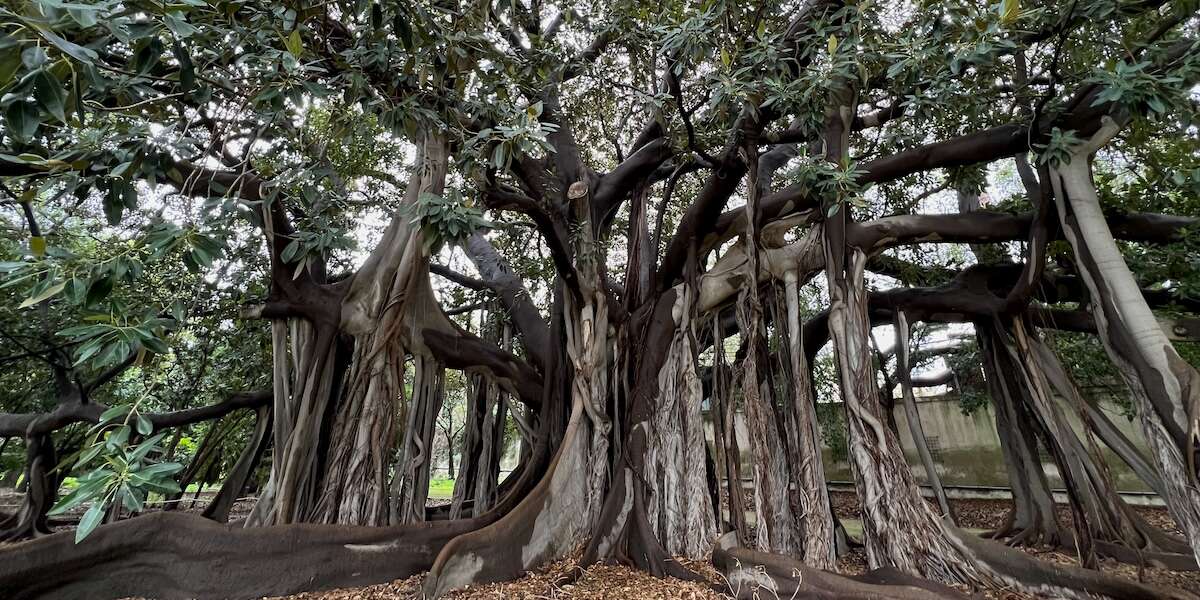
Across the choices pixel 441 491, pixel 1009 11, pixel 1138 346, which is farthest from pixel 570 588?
pixel 441 491

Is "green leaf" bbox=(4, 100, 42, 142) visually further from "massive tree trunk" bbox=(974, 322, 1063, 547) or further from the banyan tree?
"massive tree trunk" bbox=(974, 322, 1063, 547)

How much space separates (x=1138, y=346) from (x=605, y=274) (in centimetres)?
252

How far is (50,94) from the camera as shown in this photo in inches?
30.4

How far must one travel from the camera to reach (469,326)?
200 inches

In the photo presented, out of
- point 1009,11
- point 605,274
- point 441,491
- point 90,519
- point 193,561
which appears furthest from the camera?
point 441,491

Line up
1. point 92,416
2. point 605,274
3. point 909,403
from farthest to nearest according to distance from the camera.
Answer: point 92,416 → point 605,274 → point 909,403

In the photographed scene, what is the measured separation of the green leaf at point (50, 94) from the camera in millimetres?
762

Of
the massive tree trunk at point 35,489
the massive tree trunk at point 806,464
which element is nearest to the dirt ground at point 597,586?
the massive tree trunk at point 806,464

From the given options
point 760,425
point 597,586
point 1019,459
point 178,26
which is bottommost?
point 597,586

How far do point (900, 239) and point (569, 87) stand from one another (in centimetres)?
227

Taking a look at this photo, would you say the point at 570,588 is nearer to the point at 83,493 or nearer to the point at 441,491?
the point at 83,493

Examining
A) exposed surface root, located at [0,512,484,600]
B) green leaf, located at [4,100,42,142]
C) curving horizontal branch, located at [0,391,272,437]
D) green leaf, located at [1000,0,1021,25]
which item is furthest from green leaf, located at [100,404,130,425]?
curving horizontal branch, located at [0,391,272,437]

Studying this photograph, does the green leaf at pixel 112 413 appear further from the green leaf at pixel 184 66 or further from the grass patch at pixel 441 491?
the grass patch at pixel 441 491

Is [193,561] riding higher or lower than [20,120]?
lower
